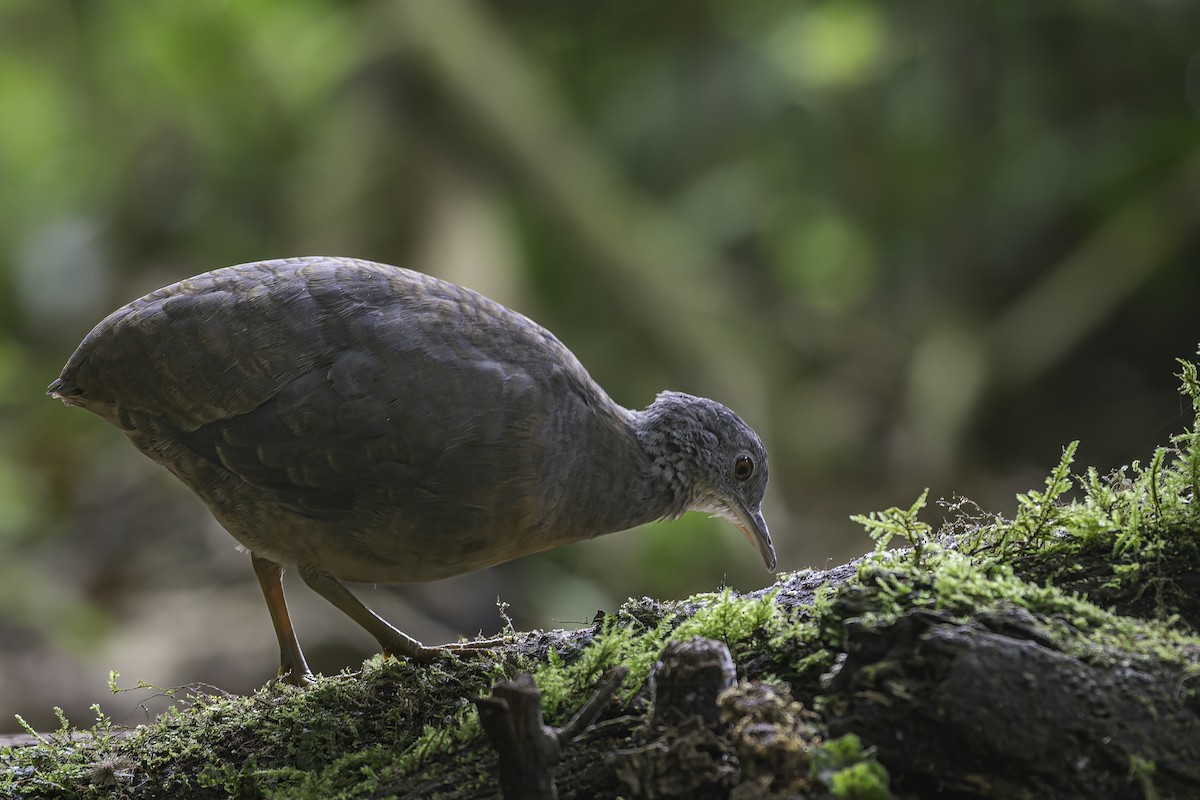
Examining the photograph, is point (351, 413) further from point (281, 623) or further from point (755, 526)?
point (755, 526)

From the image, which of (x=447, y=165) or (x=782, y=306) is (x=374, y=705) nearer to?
(x=447, y=165)

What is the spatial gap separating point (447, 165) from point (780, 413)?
3.92 meters

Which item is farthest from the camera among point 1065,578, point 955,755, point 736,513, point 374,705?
point 736,513

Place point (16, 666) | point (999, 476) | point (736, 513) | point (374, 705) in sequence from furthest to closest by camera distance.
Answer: point (999, 476) < point (16, 666) < point (736, 513) < point (374, 705)

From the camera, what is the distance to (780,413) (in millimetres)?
10328

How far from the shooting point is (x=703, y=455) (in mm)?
4379

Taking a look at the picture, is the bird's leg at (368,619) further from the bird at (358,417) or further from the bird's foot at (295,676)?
the bird's foot at (295,676)

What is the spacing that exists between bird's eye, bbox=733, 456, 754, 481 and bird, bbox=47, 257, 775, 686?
0.58 m

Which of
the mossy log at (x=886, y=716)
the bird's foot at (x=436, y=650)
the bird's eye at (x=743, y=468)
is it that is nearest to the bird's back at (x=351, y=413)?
the bird's foot at (x=436, y=650)

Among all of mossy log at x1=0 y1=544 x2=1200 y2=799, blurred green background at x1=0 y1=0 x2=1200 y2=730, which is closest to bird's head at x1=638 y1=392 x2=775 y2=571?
mossy log at x1=0 y1=544 x2=1200 y2=799

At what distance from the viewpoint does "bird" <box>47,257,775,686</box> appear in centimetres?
365

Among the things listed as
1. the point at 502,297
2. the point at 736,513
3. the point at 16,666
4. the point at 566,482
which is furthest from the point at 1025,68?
the point at 16,666

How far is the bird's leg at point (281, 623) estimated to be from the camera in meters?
4.23

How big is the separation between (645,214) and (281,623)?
6435mm
